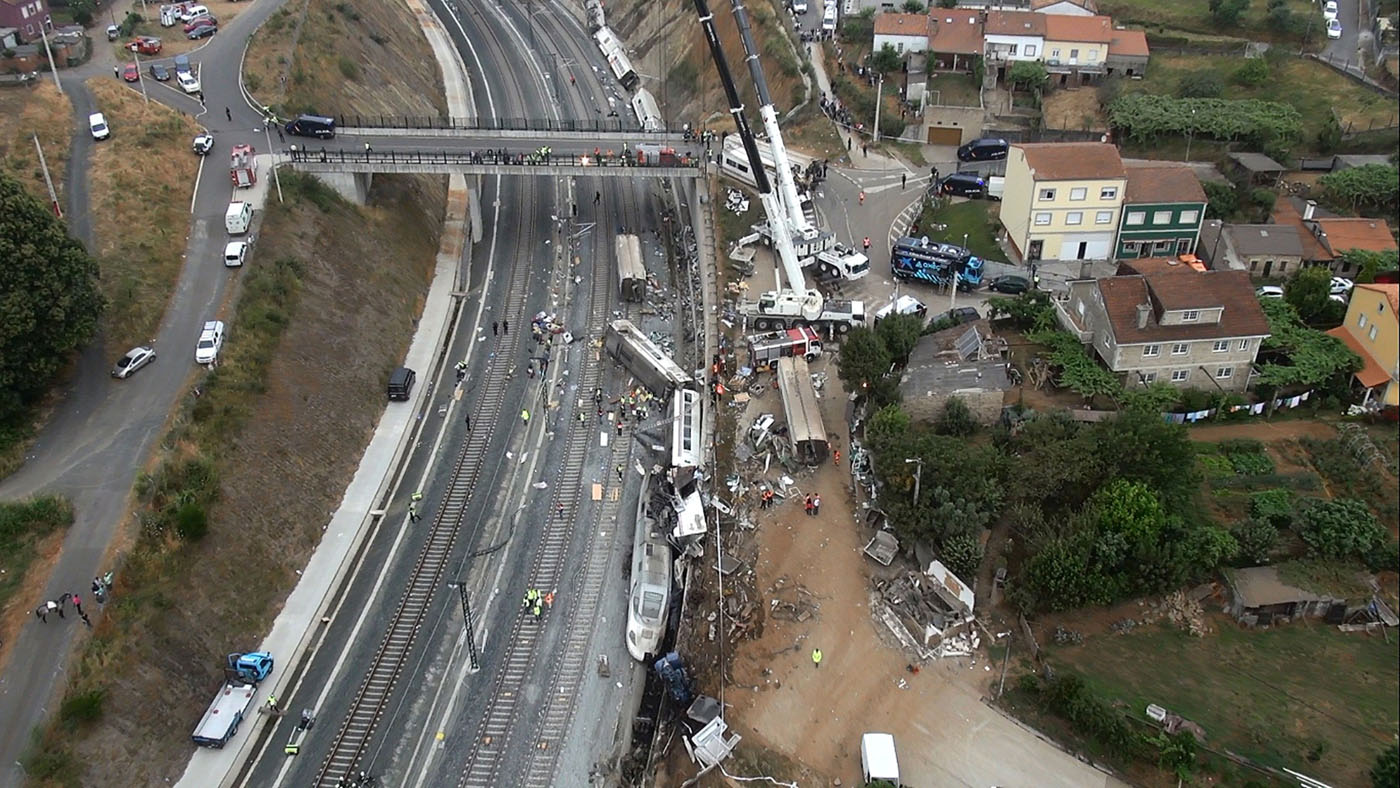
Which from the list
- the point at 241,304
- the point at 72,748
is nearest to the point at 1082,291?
the point at 241,304

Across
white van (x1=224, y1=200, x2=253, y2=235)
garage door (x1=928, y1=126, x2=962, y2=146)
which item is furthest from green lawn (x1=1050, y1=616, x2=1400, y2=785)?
white van (x1=224, y1=200, x2=253, y2=235)

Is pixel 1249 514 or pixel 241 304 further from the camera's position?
pixel 241 304

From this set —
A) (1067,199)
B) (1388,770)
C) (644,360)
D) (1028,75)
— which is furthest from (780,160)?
(1388,770)

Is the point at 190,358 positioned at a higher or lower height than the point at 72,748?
higher

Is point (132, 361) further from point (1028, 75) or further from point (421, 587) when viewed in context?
point (1028, 75)

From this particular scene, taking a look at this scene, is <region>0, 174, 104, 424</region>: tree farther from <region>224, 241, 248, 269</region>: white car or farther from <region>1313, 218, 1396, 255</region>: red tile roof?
<region>1313, 218, 1396, 255</region>: red tile roof

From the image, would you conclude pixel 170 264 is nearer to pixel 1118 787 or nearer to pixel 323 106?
pixel 323 106

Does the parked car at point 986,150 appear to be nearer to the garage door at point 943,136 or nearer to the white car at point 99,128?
the garage door at point 943,136
